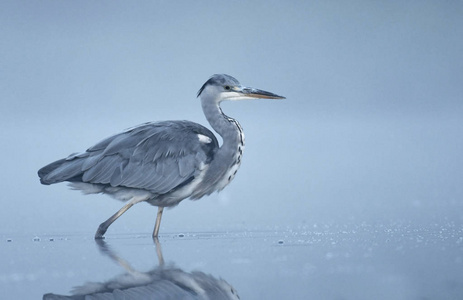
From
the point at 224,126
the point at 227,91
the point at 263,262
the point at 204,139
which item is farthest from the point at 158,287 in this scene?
the point at 227,91

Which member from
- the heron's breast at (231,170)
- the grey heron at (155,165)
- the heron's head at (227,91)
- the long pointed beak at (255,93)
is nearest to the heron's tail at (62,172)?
the grey heron at (155,165)

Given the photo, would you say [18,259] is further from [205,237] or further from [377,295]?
[377,295]

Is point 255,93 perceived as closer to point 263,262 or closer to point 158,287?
point 263,262

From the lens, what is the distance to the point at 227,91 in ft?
25.3

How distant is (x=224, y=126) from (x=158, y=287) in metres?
3.41

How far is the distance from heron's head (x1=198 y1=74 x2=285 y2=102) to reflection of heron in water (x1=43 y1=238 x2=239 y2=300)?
3.04 metres

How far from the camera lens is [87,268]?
204 inches

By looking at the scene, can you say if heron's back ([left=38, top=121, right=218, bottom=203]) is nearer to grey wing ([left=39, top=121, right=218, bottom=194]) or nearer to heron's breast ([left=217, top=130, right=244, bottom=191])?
grey wing ([left=39, top=121, right=218, bottom=194])

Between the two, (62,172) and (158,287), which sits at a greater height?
(62,172)

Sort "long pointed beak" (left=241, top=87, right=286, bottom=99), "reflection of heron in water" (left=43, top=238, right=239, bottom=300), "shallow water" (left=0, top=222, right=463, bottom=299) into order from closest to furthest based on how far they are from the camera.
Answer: "reflection of heron in water" (left=43, top=238, right=239, bottom=300) < "shallow water" (left=0, top=222, right=463, bottom=299) < "long pointed beak" (left=241, top=87, right=286, bottom=99)

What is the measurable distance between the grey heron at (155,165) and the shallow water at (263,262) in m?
0.40

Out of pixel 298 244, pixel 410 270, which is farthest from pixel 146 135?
pixel 410 270

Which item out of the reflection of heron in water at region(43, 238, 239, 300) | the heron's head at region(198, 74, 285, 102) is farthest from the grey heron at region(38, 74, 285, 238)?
the reflection of heron in water at region(43, 238, 239, 300)

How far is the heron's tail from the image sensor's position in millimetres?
7109
